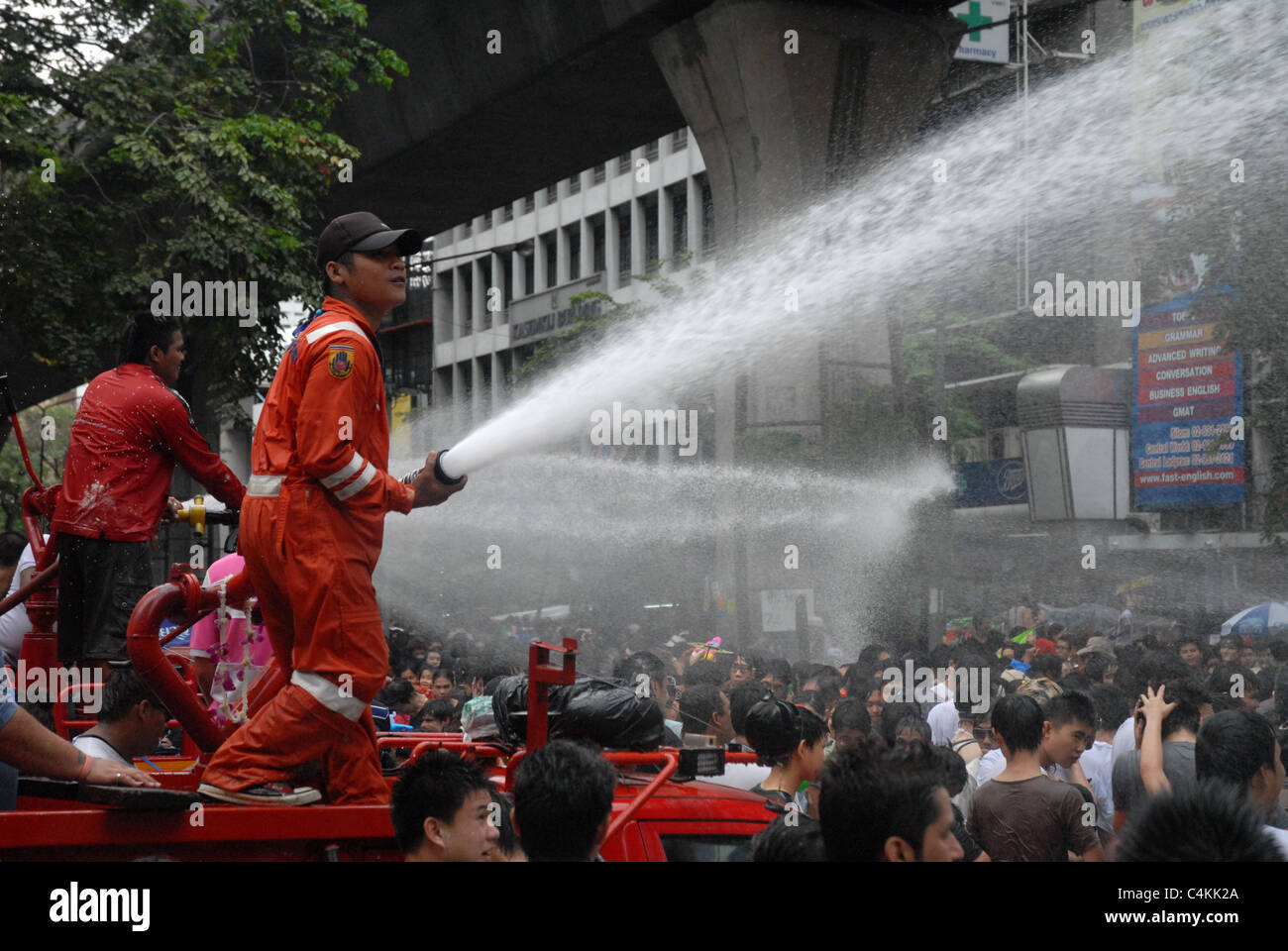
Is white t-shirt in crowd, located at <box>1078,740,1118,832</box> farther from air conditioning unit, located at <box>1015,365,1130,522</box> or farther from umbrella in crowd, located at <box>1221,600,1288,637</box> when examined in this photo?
air conditioning unit, located at <box>1015,365,1130,522</box>

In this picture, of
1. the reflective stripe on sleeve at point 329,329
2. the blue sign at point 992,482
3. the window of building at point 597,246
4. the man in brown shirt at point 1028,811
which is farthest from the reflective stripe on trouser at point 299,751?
the window of building at point 597,246

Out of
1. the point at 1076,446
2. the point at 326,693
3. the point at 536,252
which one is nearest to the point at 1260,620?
the point at 1076,446

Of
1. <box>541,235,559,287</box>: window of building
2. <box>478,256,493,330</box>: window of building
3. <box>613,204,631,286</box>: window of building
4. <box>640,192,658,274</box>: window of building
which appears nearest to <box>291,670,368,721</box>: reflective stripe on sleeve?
<box>640,192,658,274</box>: window of building

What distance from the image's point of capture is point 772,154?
55.3ft

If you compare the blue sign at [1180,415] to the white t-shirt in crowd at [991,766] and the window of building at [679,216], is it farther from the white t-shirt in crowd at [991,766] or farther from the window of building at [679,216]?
the white t-shirt in crowd at [991,766]

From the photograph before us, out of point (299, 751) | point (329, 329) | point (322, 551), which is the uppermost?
point (329, 329)

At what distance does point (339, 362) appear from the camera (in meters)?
4.20

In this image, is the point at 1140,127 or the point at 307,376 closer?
the point at 307,376

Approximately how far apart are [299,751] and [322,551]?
555mm

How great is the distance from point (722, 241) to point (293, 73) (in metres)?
5.38

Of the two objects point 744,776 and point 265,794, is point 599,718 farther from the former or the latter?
point 744,776
